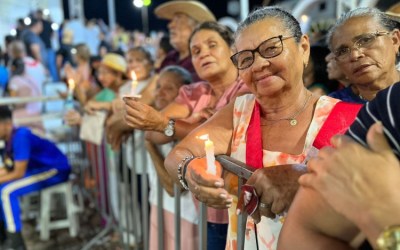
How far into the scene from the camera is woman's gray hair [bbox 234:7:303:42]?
1.62 metres

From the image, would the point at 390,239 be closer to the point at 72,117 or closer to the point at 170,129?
the point at 170,129

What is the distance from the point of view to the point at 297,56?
1.63 metres

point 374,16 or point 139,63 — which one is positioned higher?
point 374,16

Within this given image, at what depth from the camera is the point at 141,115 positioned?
2014mm

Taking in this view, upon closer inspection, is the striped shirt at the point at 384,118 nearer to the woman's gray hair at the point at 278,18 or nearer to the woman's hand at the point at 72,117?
the woman's gray hair at the point at 278,18

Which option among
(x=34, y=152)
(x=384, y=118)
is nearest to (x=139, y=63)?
(x=34, y=152)

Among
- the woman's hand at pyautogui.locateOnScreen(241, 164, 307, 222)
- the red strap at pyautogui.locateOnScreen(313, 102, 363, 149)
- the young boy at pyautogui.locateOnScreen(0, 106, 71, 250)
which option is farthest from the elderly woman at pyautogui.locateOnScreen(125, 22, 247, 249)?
the young boy at pyautogui.locateOnScreen(0, 106, 71, 250)

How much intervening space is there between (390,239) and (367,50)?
52.7 inches

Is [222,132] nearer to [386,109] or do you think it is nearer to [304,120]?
[304,120]

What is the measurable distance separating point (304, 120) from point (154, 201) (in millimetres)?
1412

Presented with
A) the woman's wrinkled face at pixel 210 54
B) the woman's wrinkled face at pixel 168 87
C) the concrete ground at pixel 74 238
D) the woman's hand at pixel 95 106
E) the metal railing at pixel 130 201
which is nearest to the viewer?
the metal railing at pixel 130 201

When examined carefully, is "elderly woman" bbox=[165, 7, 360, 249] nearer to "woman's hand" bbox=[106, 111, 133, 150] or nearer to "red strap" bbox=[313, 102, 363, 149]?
"red strap" bbox=[313, 102, 363, 149]

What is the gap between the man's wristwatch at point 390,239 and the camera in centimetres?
74

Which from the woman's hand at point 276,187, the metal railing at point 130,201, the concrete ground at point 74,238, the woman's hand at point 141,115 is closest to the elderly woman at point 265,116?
the metal railing at point 130,201
